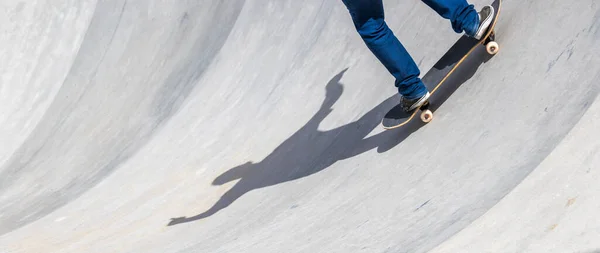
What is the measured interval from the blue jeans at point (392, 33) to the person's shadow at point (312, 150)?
0.40 meters

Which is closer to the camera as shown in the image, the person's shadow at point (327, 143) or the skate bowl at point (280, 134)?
the skate bowl at point (280, 134)

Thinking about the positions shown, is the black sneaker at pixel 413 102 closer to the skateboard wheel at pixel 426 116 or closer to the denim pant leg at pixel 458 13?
the skateboard wheel at pixel 426 116

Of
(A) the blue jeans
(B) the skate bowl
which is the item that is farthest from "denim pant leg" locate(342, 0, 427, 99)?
(B) the skate bowl

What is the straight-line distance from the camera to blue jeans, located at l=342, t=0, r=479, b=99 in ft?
14.0

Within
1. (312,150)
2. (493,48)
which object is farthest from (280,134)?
(493,48)

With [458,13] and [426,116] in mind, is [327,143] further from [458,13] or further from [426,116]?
[458,13]

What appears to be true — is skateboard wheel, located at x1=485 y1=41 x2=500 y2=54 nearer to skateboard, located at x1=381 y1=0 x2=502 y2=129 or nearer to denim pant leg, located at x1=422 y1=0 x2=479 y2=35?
skateboard, located at x1=381 y1=0 x2=502 y2=129

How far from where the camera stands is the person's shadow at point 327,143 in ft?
16.1

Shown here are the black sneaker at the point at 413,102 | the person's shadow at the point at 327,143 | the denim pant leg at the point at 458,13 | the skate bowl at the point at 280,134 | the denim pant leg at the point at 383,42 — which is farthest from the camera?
the person's shadow at the point at 327,143

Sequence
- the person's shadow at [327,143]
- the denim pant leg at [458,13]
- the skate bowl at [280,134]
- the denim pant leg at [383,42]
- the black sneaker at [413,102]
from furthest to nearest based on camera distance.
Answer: the person's shadow at [327,143] < the black sneaker at [413,102] < the denim pant leg at [458,13] < the denim pant leg at [383,42] < the skate bowl at [280,134]

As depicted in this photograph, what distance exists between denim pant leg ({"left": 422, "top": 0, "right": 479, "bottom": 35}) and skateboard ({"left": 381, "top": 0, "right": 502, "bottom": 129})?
0.18 m

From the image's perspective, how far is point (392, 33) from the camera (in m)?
4.41

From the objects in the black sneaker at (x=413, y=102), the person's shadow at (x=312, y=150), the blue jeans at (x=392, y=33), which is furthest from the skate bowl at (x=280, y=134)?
the blue jeans at (x=392, y=33)

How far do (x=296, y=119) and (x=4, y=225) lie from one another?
281cm
